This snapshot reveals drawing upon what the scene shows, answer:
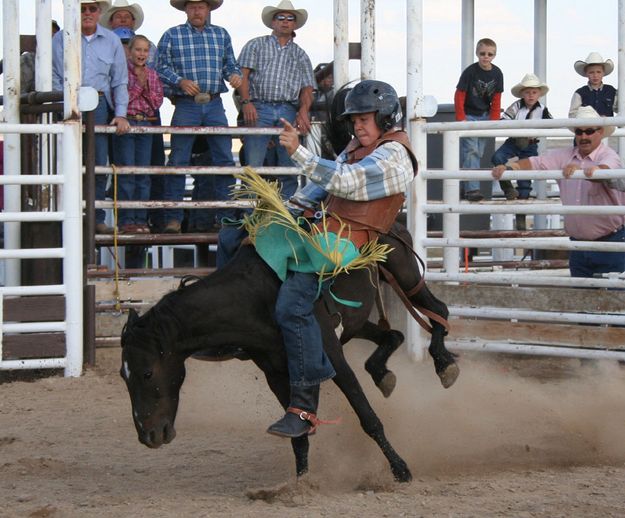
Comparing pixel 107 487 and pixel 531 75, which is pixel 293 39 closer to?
pixel 531 75

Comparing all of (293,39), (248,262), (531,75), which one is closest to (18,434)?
(248,262)

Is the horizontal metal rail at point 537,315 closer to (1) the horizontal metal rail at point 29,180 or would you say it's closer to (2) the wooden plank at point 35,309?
(2) the wooden plank at point 35,309

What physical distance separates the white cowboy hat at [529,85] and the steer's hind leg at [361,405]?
483cm

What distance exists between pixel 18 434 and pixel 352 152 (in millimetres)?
2552

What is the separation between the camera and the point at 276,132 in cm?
839

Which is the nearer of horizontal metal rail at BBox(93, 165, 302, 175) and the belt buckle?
horizontal metal rail at BBox(93, 165, 302, 175)

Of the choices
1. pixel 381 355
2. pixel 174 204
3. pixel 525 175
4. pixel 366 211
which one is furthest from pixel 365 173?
pixel 174 204

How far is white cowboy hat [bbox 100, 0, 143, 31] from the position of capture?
9.24 metres

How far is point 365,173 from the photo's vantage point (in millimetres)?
5090

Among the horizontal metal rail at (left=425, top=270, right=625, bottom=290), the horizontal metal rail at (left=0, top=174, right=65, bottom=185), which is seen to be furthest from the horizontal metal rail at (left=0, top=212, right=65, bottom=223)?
the horizontal metal rail at (left=425, top=270, right=625, bottom=290)

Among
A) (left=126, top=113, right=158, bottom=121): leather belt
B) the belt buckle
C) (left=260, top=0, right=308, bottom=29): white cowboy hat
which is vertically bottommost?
(left=126, top=113, right=158, bottom=121): leather belt

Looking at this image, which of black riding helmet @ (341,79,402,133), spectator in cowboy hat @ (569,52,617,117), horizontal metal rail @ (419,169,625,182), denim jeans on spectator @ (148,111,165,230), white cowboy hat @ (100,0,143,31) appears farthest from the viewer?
spectator in cowboy hat @ (569,52,617,117)

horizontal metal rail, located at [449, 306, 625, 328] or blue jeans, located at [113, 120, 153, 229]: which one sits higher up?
blue jeans, located at [113, 120, 153, 229]

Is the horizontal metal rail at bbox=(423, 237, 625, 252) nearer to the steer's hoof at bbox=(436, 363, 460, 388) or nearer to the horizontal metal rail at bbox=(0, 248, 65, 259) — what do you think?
the steer's hoof at bbox=(436, 363, 460, 388)
